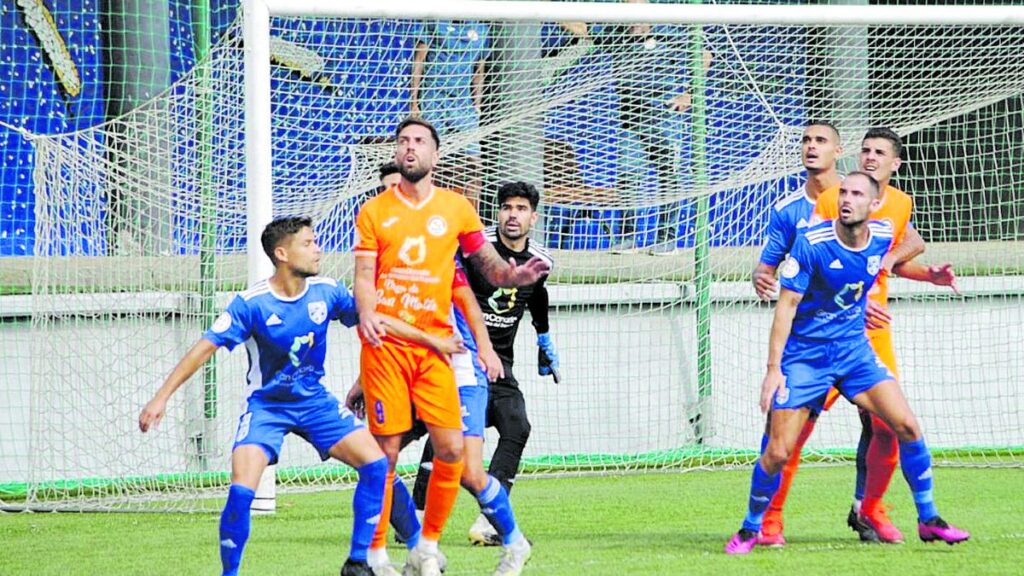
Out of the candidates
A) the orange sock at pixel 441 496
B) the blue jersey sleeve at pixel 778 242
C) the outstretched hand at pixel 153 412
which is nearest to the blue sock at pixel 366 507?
the orange sock at pixel 441 496

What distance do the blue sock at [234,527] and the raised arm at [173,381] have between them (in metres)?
0.42

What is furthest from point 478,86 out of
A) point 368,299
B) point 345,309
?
point 368,299

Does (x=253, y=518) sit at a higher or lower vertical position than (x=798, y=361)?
lower

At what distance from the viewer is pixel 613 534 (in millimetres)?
8156

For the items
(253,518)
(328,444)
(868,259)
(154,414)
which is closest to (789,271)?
(868,259)

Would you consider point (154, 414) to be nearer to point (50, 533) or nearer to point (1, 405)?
point (50, 533)

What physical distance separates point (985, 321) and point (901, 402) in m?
5.73

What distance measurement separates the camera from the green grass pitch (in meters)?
7.01

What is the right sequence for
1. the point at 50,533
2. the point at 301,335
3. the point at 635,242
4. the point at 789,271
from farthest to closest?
1. the point at 635,242
2. the point at 50,533
3. the point at 789,271
4. the point at 301,335

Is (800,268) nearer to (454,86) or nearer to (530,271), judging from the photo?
(530,271)

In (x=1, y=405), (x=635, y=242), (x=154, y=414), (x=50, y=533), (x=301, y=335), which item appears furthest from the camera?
(x=635, y=242)

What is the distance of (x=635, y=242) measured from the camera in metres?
12.5

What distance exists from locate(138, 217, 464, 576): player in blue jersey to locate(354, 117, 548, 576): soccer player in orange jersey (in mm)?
103

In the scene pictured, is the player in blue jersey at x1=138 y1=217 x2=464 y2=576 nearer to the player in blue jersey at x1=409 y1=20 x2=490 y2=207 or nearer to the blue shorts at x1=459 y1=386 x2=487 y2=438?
the blue shorts at x1=459 y1=386 x2=487 y2=438
